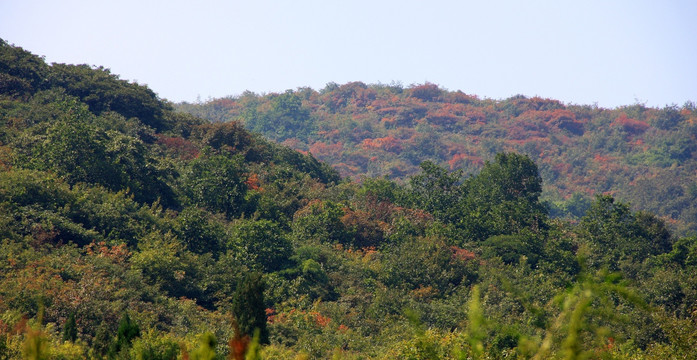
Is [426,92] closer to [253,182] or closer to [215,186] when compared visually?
[253,182]

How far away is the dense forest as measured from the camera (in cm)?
2161

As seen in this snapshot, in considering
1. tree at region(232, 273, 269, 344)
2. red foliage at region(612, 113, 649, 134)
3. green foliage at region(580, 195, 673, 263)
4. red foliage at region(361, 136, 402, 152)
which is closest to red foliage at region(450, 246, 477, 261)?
green foliage at region(580, 195, 673, 263)

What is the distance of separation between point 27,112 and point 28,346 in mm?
38603

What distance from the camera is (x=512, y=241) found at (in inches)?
1508

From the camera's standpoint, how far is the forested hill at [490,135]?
9312cm

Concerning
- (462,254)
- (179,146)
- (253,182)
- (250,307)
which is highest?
(179,146)

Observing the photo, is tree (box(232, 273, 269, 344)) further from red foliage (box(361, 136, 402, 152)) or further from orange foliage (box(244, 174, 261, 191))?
red foliage (box(361, 136, 402, 152))

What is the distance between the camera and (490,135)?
112625 mm

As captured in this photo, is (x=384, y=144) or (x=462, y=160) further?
(x=384, y=144)

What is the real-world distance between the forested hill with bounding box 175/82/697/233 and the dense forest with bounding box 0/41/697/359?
149 ft

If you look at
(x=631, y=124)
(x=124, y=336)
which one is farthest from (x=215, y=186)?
(x=631, y=124)

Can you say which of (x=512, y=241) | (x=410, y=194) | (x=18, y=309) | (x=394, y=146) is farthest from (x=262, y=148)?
(x=394, y=146)

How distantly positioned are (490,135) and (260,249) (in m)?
85.7

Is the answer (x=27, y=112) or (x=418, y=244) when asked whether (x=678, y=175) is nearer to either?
(x=418, y=244)
